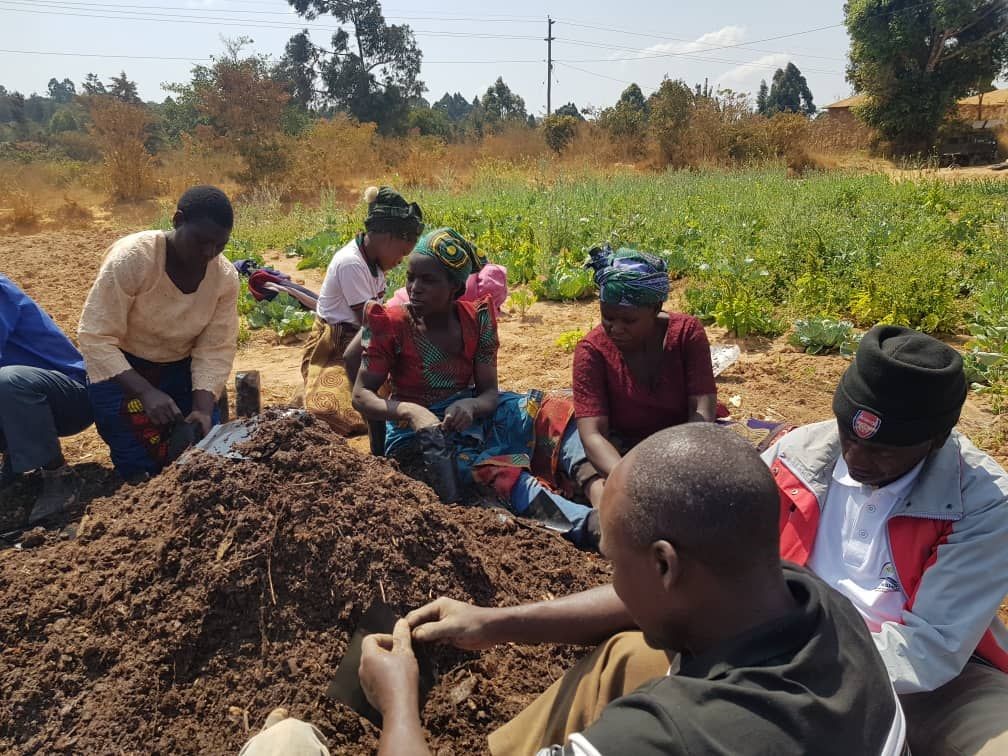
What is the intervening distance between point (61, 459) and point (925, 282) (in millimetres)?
6258

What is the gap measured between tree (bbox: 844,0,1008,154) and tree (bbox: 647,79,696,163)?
236 inches

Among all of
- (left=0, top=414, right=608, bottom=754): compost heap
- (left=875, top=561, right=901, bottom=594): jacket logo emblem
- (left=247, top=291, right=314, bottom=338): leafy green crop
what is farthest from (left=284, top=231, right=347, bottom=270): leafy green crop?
(left=875, top=561, right=901, bottom=594): jacket logo emblem

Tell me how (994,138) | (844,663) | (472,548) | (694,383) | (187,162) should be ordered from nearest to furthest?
(844,663) < (472,548) < (694,383) < (187,162) < (994,138)

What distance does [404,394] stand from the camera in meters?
3.59

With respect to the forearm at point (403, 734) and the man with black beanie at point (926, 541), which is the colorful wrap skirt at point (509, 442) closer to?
the man with black beanie at point (926, 541)

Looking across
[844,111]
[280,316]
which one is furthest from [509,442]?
[844,111]

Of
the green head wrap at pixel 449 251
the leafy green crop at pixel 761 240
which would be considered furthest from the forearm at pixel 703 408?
the leafy green crop at pixel 761 240

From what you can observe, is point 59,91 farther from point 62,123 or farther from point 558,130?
point 558,130

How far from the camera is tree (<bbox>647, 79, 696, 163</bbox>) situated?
77.2ft

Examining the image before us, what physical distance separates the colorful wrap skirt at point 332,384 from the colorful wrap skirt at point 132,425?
0.89 metres

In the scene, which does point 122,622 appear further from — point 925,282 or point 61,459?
point 925,282

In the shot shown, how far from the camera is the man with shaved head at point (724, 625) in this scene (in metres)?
0.99

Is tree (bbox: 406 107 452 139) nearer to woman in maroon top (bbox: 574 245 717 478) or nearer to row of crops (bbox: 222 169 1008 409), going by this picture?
row of crops (bbox: 222 169 1008 409)

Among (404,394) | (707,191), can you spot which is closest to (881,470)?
(404,394)
